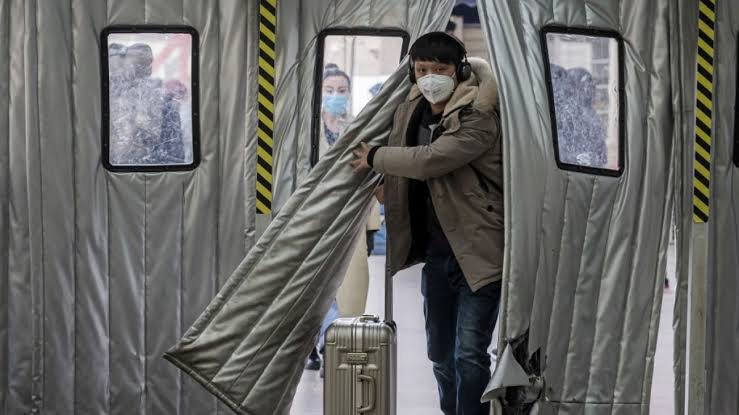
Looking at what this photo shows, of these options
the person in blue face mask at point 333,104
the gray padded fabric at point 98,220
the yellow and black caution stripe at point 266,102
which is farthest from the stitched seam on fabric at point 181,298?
the person in blue face mask at point 333,104

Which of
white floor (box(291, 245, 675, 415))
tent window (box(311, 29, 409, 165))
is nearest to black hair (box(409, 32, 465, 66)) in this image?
tent window (box(311, 29, 409, 165))

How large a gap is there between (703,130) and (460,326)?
1.53 metres

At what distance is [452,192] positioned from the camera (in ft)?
18.3

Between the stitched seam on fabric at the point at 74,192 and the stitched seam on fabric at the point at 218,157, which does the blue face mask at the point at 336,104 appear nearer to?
the stitched seam on fabric at the point at 218,157

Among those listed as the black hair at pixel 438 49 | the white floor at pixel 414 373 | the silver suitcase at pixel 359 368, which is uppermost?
the black hair at pixel 438 49

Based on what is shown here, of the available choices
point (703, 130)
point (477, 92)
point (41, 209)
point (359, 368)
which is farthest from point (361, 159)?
point (41, 209)

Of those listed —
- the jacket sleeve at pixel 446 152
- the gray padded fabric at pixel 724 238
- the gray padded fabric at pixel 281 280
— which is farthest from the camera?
the gray padded fabric at pixel 724 238

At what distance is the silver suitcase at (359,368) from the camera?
18.7 ft

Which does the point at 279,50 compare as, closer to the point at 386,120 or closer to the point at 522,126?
the point at 386,120

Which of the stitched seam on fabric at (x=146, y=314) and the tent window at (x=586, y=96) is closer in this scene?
the tent window at (x=586, y=96)

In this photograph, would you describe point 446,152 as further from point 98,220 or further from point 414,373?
point 414,373

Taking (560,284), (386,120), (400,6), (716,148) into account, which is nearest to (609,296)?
(560,284)

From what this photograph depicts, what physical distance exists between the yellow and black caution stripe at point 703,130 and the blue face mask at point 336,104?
5.81 feet

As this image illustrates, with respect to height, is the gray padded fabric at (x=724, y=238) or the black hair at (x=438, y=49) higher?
the black hair at (x=438, y=49)
